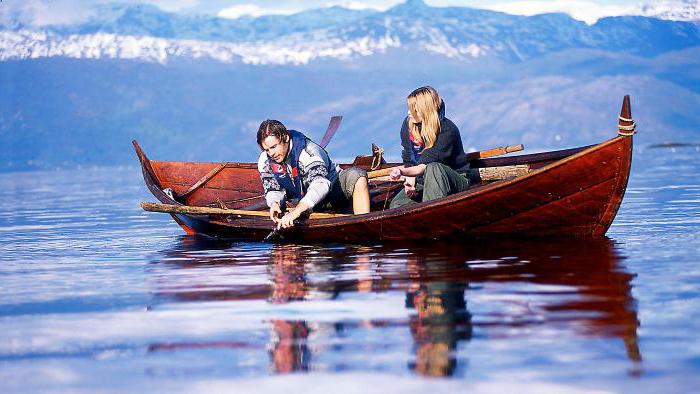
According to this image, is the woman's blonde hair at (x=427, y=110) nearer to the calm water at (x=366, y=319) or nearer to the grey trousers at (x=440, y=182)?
the grey trousers at (x=440, y=182)

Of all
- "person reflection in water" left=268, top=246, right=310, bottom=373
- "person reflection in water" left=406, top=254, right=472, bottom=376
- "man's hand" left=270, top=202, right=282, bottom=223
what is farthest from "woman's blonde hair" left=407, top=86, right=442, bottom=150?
"person reflection in water" left=406, top=254, right=472, bottom=376

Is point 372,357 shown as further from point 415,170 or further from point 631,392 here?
point 415,170

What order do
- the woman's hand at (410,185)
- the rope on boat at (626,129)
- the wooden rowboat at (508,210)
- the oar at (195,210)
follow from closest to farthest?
1. the rope on boat at (626,129)
2. the wooden rowboat at (508,210)
3. the woman's hand at (410,185)
4. the oar at (195,210)

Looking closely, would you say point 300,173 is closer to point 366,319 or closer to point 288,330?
point 366,319

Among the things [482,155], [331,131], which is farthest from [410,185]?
[331,131]

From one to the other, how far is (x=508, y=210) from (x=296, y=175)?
261cm

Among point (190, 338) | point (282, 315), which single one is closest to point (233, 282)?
point (282, 315)

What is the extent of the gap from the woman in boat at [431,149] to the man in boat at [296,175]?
73cm

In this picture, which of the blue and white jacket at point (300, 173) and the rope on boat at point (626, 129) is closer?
the rope on boat at point (626, 129)

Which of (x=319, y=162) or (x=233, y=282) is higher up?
(x=319, y=162)

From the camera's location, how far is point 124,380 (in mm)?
6594

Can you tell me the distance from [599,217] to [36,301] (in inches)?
268

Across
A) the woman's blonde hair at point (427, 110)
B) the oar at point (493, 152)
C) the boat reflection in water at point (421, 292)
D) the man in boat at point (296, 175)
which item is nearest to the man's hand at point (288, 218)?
the man in boat at point (296, 175)

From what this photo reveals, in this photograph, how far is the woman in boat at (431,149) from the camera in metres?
14.2
